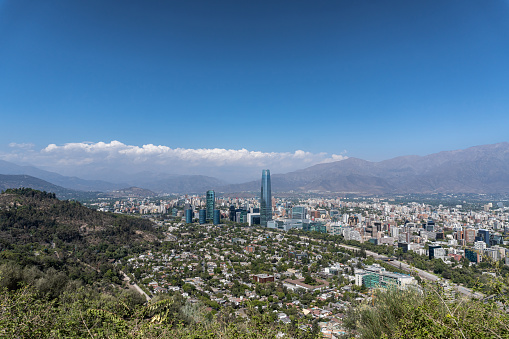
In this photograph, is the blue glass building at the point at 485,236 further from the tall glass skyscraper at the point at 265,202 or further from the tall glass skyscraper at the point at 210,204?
the tall glass skyscraper at the point at 210,204

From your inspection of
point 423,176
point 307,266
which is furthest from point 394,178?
point 307,266

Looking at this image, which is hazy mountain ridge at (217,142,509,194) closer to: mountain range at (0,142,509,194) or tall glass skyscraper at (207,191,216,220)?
mountain range at (0,142,509,194)

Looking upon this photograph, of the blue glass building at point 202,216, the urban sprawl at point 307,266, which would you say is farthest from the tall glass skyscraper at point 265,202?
the blue glass building at point 202,216

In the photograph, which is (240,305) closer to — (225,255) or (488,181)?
(225,255)

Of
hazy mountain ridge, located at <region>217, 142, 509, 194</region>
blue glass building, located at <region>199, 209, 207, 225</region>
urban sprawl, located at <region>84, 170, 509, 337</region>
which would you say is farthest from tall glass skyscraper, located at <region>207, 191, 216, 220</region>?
hazy mountain ridge, located at <region>217, 142, 509, 194</region>

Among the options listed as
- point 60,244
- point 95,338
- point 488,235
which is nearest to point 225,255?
point 60,244

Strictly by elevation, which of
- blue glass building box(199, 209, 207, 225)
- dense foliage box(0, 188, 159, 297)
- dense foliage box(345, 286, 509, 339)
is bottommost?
blue glass building box(199, 209, 207, 225)
